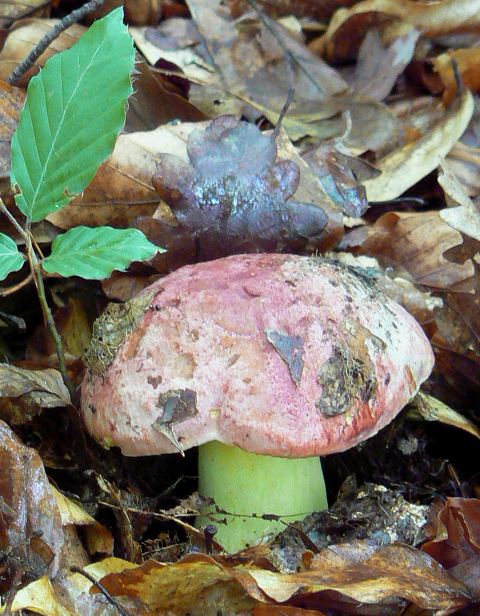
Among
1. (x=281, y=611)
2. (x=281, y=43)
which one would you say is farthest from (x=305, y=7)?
(x=281, y=611)

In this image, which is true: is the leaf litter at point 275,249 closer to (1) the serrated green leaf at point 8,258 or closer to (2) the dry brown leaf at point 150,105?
(2) the dry brown leaf at point 150,105

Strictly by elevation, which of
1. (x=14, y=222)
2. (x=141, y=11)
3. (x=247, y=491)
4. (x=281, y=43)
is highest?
(x=14, y=222)

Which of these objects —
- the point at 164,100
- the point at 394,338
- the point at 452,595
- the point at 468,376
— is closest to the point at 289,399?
the point at 394,338

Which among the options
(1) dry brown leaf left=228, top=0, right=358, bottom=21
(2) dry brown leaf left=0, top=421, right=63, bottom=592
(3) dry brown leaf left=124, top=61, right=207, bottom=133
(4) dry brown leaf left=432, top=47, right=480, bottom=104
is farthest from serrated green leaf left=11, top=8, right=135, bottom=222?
(1) dry brown leaf left=228, top=0, right=358, bottom=21

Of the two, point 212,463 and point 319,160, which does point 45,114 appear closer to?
point 212,463

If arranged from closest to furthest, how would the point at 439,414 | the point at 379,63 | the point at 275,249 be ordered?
the point at 439,414 < the point at 275,249 < the point at 379,63

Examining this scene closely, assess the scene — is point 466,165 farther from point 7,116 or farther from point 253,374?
point 253,374

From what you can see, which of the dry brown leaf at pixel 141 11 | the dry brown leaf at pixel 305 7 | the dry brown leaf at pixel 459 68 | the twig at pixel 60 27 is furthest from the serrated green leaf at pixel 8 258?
the dry brown leaf at pixel 305 7

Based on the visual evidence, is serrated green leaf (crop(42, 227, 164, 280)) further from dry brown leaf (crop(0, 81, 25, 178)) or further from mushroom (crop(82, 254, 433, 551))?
dry brown leaf (crop(0, 81, 25, 178))
